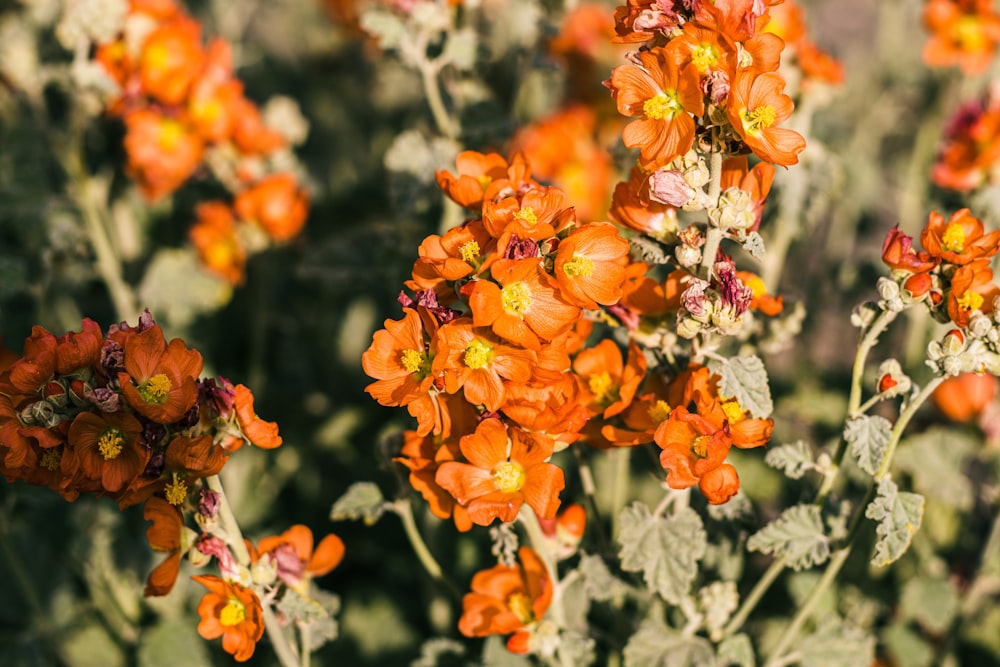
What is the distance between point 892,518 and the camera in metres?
1.63

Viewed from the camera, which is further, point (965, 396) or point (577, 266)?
point (965, 396)

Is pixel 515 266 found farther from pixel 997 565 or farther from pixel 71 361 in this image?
pixel 997 565

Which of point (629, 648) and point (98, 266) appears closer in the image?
point (629, 648)

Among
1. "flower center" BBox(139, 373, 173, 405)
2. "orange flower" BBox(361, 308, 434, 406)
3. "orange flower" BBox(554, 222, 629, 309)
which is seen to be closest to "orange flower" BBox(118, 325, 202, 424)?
"flower center" BBox(139, 373, 173, 405)

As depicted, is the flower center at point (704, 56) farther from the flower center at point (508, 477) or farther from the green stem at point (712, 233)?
the flower center at point (508, 477)

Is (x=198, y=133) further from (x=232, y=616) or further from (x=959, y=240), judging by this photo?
(x=959, y=240)

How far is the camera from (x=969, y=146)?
2797 mm

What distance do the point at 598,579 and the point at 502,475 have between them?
1.39 feet

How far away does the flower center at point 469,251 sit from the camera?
1492mm

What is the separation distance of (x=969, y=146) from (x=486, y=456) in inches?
84.2

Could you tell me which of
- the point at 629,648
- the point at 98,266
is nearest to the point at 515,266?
the point at 629,648

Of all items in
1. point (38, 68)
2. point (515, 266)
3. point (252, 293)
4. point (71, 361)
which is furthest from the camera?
point (252, 293)

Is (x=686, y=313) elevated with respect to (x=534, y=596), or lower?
elevated

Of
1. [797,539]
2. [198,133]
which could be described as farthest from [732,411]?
[198,133]
